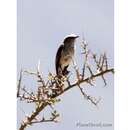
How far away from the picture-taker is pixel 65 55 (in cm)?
198

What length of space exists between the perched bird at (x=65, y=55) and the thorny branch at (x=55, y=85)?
0.08ft

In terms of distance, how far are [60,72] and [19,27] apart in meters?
0.21

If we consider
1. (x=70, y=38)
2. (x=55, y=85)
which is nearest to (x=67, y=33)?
(x=70, y=38)

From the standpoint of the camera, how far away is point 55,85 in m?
1.95

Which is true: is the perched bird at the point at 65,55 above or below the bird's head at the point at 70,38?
below

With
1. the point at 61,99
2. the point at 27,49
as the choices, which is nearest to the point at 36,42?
the point at 27,49

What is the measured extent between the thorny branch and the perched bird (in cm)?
2

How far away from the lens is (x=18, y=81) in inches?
75.3

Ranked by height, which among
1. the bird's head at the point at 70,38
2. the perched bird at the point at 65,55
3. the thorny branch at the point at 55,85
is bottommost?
the thorny branch at the point at 55,85

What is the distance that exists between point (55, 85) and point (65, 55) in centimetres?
11

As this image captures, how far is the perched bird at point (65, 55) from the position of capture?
6.52 ft

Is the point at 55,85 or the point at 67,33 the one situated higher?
the point at 67,33

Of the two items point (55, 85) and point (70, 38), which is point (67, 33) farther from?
point (55, 85)
